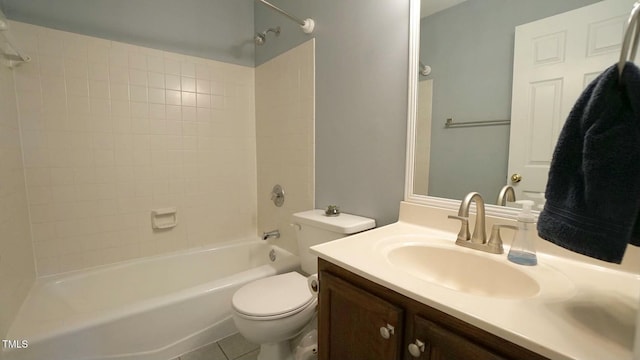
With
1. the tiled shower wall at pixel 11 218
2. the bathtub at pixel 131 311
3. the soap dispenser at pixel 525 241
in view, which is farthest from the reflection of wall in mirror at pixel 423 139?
the tiled shower wall at pixel 11 218

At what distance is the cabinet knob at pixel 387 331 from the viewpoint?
2.26 ft

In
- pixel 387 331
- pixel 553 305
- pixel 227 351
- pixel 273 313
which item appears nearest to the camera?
pixel 553 305

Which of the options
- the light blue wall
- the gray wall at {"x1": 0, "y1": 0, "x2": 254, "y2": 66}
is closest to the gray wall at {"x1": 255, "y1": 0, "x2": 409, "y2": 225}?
the light blue wall

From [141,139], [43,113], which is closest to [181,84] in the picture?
[141,139]

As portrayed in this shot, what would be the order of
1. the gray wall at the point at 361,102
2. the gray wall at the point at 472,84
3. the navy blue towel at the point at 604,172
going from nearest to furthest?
the navy blue towel at the point at 604,172, the gray wall at the point at 472,84, the gray wall at the point at 361,102

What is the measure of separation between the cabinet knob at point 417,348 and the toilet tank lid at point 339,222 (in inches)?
26.8

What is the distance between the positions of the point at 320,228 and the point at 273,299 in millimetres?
419

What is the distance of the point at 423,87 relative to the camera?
1.21m

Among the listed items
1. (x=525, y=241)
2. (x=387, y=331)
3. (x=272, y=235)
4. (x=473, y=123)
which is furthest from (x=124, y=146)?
(x=525, y=241)

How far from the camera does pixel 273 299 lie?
4.17 ft

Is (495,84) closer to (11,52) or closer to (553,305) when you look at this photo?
(553,305)

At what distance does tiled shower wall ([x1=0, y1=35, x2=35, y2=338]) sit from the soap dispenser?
6.48 feet

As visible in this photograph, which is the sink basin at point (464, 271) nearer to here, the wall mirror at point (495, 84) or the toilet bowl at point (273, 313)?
the wall mirror at point (495, 84)

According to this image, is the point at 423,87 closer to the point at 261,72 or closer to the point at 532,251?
the point at 532,251
